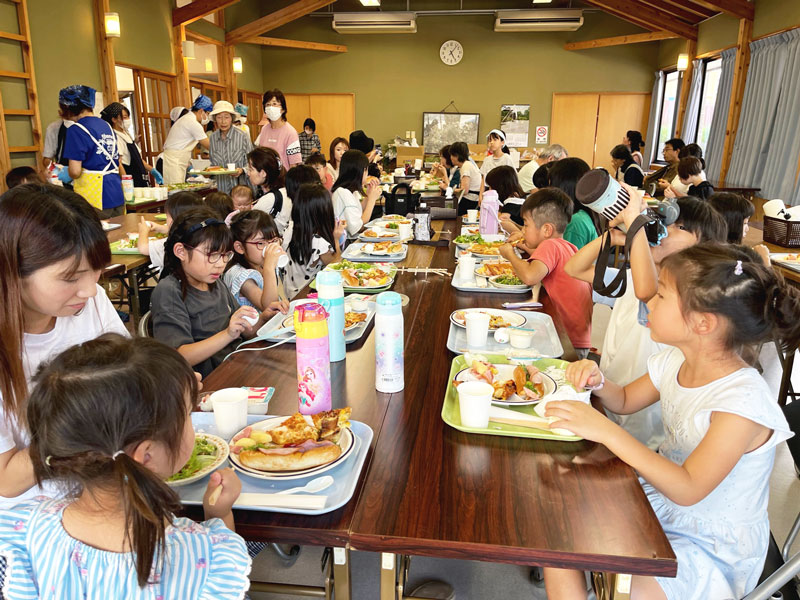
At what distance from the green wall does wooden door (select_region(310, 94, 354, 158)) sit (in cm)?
13

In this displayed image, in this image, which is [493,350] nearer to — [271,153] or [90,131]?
[271,153]

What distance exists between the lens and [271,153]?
4.00 metres

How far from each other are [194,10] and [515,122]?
5.81m

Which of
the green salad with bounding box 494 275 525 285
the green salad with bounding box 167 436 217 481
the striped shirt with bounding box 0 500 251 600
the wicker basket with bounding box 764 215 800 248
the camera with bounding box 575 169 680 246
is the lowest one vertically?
the striped shirt with bounding box 0 500 251 600

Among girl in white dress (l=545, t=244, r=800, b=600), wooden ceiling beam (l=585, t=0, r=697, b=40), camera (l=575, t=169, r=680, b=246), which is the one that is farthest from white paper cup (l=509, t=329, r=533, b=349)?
wooden ceiling beam (l=585, t=0, r=697, b=40)

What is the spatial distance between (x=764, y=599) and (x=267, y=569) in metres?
1.33

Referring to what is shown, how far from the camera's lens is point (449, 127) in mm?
10773

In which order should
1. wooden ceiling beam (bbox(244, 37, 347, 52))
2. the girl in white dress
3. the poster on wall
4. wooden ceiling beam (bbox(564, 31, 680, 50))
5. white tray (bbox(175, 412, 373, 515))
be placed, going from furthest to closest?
the poster on wall → wooden ceiling beam (bbox(244, 37, 347, 52)) → wooden ceiling beam (bbox(564, 31, 680, 50)) → the girl in white dress → white tray (bbox(175, 412, 373, 515))

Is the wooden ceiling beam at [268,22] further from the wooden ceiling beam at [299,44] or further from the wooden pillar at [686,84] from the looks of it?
the wooden pillar at [686,84]

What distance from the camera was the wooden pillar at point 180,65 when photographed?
A: 25.3 ft

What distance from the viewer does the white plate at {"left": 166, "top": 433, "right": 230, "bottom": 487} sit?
99 cm

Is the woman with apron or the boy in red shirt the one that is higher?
the woman with apron

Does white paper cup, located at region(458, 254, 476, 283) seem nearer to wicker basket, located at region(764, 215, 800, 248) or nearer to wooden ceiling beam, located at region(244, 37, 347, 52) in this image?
wicker basket, located at region(764, 215, 800, 248)

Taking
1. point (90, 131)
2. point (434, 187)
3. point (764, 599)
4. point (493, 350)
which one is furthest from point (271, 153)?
point (764, 599)
